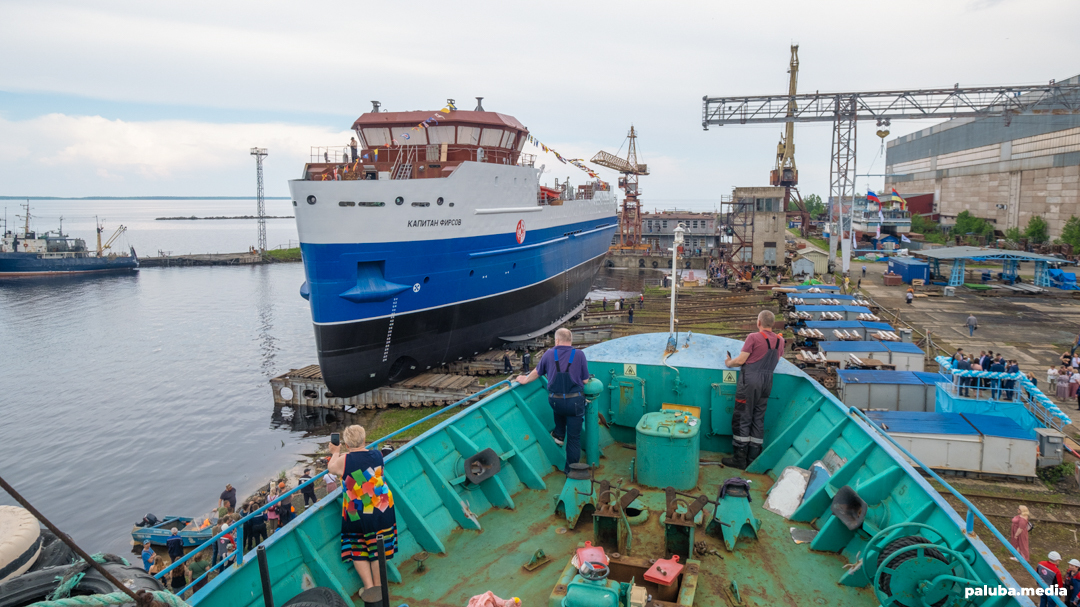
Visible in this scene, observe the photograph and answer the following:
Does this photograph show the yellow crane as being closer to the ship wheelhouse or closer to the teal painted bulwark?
the ship wheelhouse

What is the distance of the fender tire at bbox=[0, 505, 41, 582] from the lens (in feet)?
10.4

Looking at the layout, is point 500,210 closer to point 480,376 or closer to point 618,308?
point 480,376

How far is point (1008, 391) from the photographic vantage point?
15.3m

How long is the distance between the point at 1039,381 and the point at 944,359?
4.19 metres

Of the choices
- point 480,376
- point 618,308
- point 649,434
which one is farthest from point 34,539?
point 618,308

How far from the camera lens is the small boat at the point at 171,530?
12.7 m

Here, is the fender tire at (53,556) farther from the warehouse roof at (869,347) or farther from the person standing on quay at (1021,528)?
the warehouse roof at (869,347)

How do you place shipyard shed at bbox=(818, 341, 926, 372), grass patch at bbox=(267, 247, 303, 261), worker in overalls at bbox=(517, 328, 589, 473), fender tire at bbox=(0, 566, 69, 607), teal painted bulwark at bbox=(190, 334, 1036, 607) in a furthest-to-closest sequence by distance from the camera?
grass patch at bbox=(267, 247, 303, 261)
shipyard shed at bbox=(818, 341, 926, 372)
worker in overalls at bbox=(517, 328, 589, 473)
teal painted bulwark at bbox=(190, 334, 1036, 607)
fender tire at bbox=(0, 566, 69, 607)

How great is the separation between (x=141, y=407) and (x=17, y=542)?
25762 mm

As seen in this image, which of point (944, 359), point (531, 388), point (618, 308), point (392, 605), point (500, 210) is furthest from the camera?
point (618, 308)

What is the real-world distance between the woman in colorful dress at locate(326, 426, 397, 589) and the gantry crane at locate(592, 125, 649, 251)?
183 ft

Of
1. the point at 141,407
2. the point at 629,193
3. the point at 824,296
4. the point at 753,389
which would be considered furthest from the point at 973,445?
the point at 629,193

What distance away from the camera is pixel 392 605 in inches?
188

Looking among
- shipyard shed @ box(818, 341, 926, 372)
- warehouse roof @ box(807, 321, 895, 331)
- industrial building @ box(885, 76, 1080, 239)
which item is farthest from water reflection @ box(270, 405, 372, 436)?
industrial building @ box(885, 76, 1080, 239)
